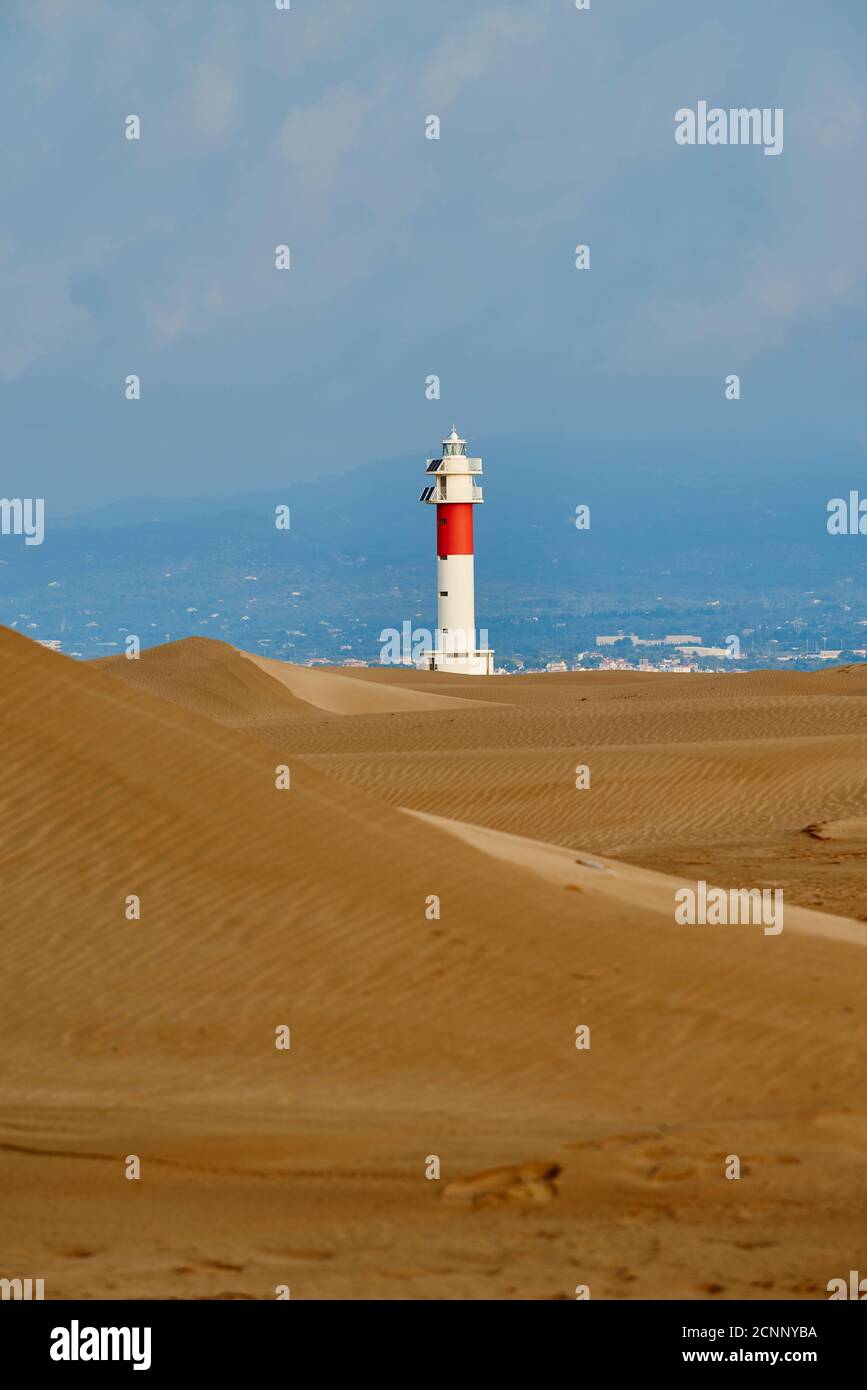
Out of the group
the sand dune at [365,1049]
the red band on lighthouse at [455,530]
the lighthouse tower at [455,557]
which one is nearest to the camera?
the sand dune at [365,1049]

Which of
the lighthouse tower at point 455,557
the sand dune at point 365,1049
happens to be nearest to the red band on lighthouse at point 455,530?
the lighthouse tower at point 455,557

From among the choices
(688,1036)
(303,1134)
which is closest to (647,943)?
(688,1036)

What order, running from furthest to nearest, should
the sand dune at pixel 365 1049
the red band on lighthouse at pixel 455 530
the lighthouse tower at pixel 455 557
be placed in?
the red band on lighthouse at pixel 455 530 < the lighthouse tower at pixel 455 557 < the sand dune at pixel 365 1049

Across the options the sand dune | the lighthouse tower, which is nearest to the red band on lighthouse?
the lighthouse tower

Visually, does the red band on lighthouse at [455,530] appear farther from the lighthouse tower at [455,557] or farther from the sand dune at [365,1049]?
the sand dune at [365,1049]

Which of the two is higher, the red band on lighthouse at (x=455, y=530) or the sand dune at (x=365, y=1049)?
the red band on lighthouse at (x=455, y=530)
